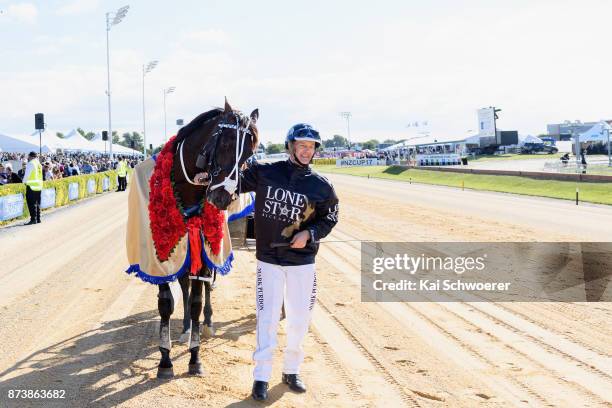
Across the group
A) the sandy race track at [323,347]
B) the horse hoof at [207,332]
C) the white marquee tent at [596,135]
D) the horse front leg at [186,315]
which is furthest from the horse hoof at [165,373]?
the white marquee tent at [596,135]

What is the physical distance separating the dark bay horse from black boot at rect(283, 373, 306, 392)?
0.82 metres

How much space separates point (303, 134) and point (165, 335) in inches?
79.9

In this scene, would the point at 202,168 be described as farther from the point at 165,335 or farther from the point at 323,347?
the point at 323,347

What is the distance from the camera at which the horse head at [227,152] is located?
175 inches

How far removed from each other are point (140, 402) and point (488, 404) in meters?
2.46

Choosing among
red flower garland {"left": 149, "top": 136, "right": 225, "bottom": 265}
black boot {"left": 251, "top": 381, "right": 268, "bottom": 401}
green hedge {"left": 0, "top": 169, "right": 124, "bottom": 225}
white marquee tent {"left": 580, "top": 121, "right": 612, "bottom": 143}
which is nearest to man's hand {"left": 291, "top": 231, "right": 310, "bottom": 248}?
black boot {"left": 251, "top": 381, "right": 268, "bottom": 401}

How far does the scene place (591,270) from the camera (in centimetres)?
923

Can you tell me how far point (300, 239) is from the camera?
442 centimetres

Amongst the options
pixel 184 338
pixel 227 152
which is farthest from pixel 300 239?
pixel 184 338

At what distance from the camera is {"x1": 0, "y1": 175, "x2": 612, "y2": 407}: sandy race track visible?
15.1 ft

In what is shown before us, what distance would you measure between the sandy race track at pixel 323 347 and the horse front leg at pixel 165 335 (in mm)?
127

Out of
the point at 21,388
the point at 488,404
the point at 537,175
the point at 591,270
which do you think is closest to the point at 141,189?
the point at 21,388

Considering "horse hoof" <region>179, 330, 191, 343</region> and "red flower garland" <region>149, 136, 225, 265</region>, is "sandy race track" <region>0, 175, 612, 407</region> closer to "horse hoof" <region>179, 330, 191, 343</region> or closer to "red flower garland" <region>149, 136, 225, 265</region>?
"horse hoof" <region>179, 330, 191, 343</region>

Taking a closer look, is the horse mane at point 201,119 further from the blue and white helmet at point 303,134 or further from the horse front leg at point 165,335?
the horse front leg at point 165,335
